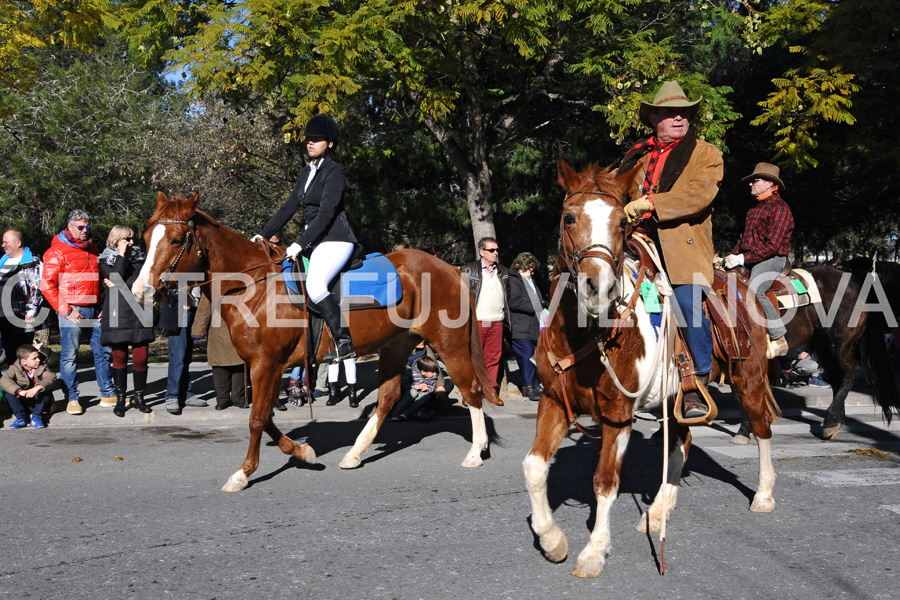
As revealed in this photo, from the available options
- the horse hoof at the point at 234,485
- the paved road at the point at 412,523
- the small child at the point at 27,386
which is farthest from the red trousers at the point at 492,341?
the small child at the point at 27,386

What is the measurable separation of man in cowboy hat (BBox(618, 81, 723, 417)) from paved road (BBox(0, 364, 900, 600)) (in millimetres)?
1146

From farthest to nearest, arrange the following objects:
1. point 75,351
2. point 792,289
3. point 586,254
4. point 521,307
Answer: point 521,307, point 75,351, point 792,289, point 586,254

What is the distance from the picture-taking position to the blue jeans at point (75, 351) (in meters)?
10.5

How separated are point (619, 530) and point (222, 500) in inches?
122

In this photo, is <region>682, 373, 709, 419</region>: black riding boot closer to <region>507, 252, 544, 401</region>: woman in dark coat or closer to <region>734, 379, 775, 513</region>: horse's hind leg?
<region>734, 379, 775, 513</region>: horse's hind leg

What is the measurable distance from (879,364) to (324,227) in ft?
21.5

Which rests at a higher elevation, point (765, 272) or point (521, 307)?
point (765, 272)

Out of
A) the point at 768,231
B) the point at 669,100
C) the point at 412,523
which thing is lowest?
the point at 412,523

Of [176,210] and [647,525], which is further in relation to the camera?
[176,210]

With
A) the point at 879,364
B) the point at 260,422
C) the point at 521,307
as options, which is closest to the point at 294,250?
the point at 260,422

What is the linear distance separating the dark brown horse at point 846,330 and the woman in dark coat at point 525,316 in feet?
12.7

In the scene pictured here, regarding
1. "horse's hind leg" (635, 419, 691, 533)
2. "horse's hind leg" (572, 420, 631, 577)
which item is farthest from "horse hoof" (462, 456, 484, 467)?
"horse's hind leg" (572, 420, 631, 577)

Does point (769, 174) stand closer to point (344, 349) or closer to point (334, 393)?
point (344, 349)

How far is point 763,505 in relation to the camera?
6047 mm
